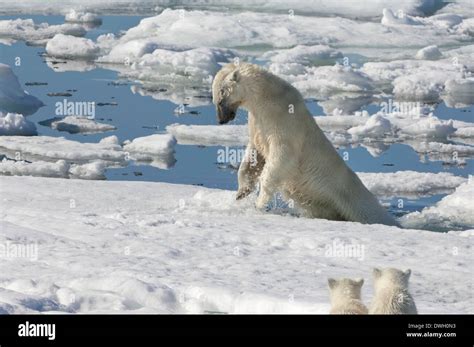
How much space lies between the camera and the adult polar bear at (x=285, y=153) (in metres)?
7.46

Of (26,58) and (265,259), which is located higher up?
(26,58)

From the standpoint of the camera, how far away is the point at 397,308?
4047 mm

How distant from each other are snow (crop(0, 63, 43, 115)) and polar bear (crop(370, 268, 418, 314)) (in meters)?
11.9

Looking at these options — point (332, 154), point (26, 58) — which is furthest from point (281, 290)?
point (26, 58)

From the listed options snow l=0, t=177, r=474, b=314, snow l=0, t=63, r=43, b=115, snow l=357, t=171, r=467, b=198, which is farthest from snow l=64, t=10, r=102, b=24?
snow l=0, t=177, r=474, b=314

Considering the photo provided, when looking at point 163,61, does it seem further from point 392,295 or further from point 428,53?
point 392,295

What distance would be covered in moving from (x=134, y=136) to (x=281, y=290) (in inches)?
360

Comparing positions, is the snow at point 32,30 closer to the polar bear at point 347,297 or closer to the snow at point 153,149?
the snow at point 153,149

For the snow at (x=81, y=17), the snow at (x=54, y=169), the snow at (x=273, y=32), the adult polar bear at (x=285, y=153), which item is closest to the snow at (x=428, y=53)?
the snow at (x=273, y=32)

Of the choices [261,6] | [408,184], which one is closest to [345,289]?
[408,184]

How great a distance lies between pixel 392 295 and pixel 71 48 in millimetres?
15655

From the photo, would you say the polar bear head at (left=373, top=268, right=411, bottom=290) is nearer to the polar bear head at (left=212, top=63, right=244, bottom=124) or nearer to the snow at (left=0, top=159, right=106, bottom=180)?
the polar bear head at (left=212, top=63, right=244, bottom=124)
